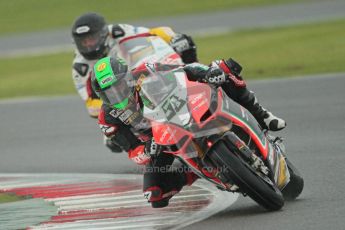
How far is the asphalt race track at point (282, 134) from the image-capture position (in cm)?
696

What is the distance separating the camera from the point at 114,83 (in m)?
7.35

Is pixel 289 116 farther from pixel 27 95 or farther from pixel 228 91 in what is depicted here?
pixel 27 95

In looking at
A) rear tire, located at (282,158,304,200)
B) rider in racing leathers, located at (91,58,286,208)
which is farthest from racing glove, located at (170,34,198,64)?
rear tire, located at (282,158,304,200)

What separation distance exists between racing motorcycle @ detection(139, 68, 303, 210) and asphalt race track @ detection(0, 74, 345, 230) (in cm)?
31

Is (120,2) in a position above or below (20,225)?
below

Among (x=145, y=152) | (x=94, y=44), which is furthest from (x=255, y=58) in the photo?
(x=145, y=152)

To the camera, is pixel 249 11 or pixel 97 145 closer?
pixel 97 145

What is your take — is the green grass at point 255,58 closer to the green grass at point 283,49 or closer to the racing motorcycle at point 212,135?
the green grass at point 283,49

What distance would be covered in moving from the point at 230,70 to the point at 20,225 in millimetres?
2223

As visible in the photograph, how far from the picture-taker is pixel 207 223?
23.0 feet

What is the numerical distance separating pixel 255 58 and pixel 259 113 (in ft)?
35.6

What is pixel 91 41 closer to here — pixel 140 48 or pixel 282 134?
pixel 140 48

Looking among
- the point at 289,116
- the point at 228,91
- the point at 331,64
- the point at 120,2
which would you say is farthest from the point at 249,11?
the point at 228,91

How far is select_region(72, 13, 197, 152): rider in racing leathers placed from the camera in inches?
428
